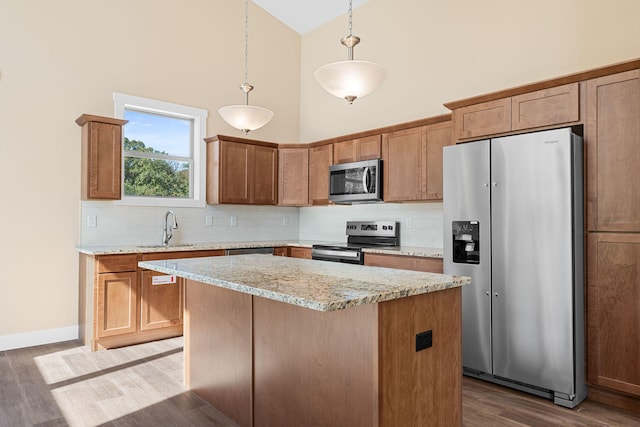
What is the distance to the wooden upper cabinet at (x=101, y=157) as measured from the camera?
4.16 metres

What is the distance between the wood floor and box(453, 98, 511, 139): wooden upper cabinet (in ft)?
6.15

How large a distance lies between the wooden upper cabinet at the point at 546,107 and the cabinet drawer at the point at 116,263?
3443mm

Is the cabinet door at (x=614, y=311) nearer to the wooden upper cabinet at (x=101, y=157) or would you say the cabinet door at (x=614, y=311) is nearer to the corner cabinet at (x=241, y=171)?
the corner cabinet at (x=241, y=171)

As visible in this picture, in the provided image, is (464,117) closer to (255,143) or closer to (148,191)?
(255,143)

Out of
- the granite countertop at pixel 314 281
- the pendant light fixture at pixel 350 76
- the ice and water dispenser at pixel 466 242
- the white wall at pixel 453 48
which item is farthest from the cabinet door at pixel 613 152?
the pendant light fixture at pixel 350 76

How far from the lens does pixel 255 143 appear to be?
545 centimetres

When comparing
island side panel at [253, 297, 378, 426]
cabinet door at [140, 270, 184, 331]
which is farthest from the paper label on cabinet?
island side panel at [253, 297, 378, 426]

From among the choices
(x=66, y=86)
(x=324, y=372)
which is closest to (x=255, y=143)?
(x=66, y=86)

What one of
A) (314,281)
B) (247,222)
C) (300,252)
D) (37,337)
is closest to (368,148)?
(300,252)

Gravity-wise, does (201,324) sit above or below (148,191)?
below

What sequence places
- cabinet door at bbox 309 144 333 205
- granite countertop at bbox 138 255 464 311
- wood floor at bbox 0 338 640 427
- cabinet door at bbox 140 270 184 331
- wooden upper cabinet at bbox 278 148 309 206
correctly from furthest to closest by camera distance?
wooden upper cabinet at bbox 278 148 309 206 < cabinet door at bbox 309 144 333 205 < cabinet door at bbox 140 270 184 331 < wood floor at bbox 0 338 640 427 < granite countertop at bbox 138 255 464 311

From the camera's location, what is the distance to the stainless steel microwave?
15.5 feet

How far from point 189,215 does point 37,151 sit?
65.4 inches

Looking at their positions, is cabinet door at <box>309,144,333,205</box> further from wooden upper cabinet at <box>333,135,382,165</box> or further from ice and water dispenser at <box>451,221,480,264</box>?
ice and water dispenser at <box>451,221,480,264</box>
